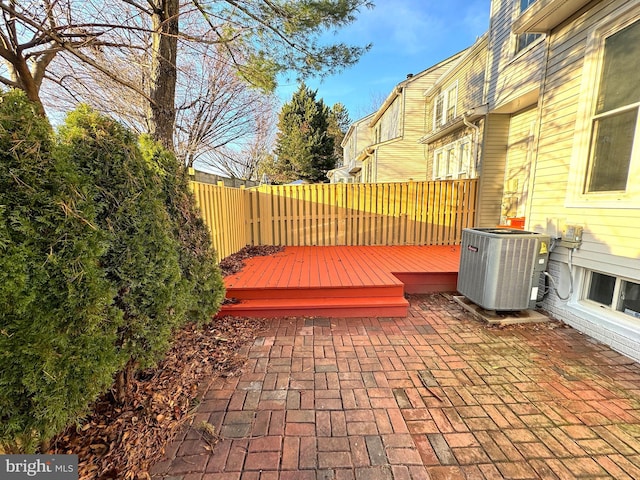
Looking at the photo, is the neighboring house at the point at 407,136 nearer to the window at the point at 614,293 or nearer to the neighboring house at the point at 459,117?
the neighboring house at the point at 459,117

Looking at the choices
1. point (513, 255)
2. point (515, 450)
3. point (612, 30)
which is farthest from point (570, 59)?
point (515, 450)

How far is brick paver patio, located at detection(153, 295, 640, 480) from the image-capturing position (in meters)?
1.52

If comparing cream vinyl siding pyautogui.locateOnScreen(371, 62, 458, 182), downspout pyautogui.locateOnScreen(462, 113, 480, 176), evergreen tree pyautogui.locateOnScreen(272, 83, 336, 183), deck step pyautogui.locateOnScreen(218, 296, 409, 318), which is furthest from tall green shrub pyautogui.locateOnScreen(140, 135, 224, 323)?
evergreen tree pyautogui.locateOnScreen(272, 83, 336, 183)

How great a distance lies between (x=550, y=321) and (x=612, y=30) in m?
3.04

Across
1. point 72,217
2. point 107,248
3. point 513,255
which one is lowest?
point 513,255

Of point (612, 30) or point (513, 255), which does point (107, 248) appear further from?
point (612, 30)

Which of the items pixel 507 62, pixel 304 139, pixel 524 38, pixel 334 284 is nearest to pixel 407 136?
pixel 507 62

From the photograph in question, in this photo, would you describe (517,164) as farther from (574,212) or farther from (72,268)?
(72,268)

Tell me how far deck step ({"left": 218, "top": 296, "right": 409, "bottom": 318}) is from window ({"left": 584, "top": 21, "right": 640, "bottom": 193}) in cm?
241

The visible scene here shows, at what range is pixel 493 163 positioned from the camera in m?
6.45

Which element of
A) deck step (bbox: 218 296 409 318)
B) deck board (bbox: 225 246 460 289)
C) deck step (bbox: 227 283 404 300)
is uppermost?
deck board (bbox: 225 246 460 289)

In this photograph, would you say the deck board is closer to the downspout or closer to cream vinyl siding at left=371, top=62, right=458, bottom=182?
the downspout

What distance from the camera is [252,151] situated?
2103 cm

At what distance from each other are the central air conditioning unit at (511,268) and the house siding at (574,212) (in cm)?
33
